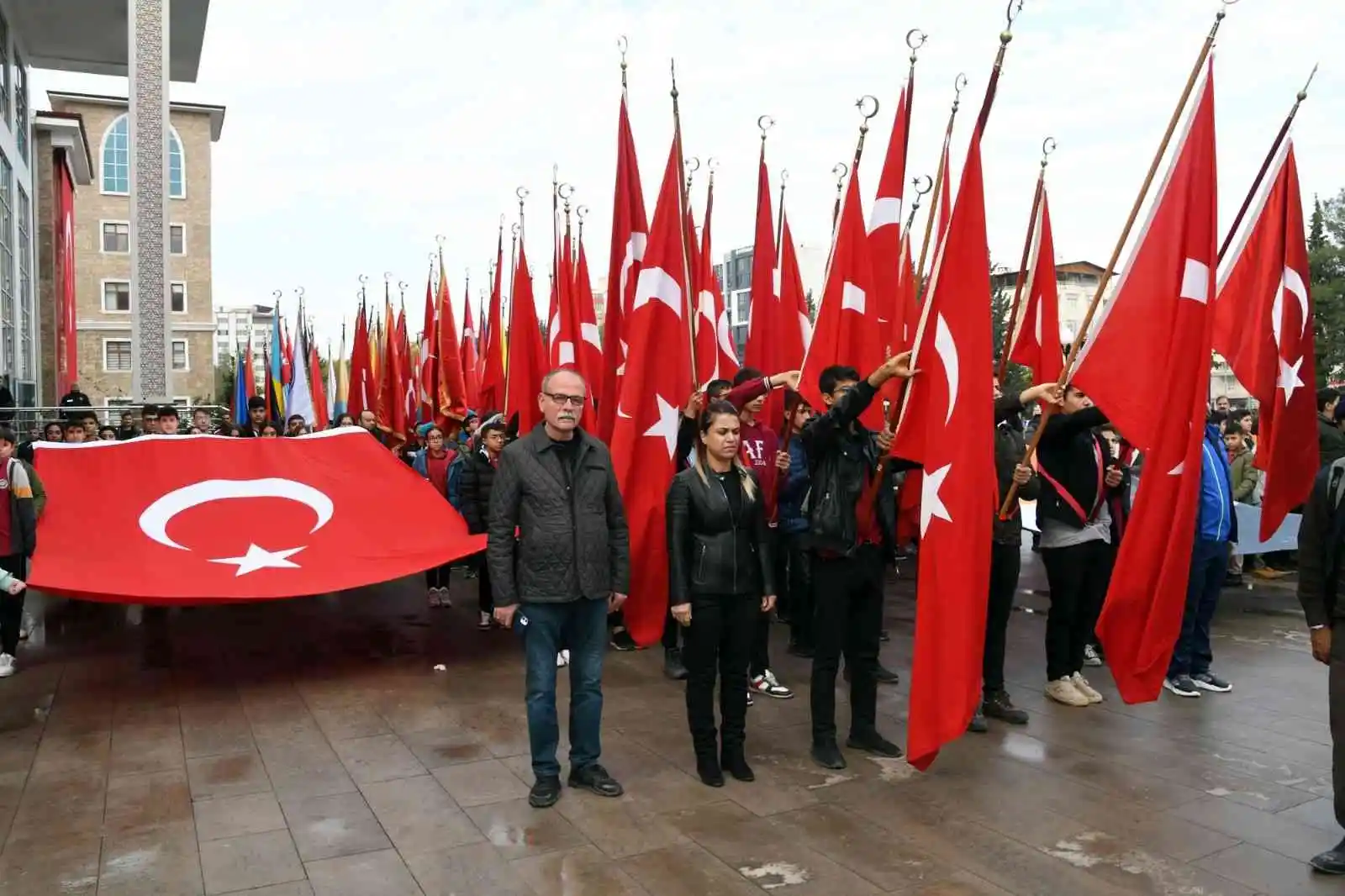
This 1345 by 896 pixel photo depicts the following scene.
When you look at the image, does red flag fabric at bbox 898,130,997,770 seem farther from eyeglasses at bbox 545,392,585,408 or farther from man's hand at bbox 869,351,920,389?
eyeglasses at bbox 545,392,585,408

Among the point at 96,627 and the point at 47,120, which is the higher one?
the point at 47,120

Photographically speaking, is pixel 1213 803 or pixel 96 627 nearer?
pixel 1213 803

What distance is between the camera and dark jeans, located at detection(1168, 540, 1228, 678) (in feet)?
22.8

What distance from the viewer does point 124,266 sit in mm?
51438

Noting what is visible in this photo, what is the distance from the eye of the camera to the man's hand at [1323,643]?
4309 mm

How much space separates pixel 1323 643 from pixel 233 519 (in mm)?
6847

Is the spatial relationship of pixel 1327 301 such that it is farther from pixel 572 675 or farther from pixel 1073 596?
pixel 572 675

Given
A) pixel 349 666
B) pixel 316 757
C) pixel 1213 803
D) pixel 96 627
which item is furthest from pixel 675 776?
pixel 96 627

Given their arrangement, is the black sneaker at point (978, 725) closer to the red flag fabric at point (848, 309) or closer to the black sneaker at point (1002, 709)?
the black sneaker at point (1002, 709)

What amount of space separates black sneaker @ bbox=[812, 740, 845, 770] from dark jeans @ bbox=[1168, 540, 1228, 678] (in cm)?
292

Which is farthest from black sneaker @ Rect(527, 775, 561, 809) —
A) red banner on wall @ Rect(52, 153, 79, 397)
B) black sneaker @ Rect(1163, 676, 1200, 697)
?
red banner on wall @ Rect(52, 153, 79, 397)

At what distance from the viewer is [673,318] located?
723cm

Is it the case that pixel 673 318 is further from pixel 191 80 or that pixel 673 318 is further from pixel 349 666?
pixel 191 80

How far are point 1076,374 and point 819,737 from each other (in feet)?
7.52
